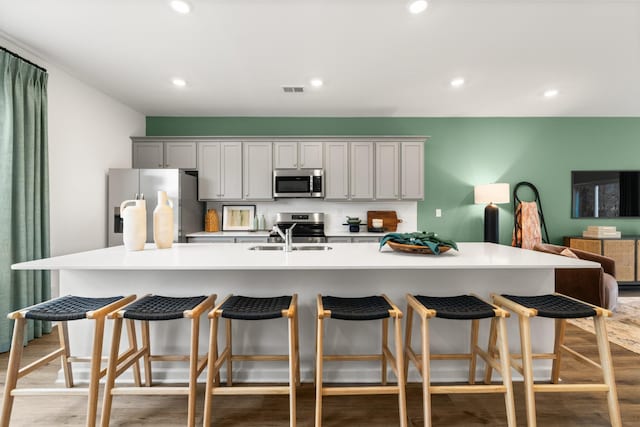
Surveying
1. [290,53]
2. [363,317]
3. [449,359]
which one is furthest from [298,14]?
[449,359]

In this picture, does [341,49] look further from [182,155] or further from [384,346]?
[182,155]

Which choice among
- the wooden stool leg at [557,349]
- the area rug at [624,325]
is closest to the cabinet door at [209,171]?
the wooden stool leg at [557,349]

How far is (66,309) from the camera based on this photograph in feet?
5.30

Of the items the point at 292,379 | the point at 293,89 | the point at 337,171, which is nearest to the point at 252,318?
the point at 292,379

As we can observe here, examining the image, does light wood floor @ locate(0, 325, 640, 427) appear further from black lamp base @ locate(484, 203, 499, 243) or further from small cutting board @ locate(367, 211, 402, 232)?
small cutting board @ locate(367, 211, 402, 232)

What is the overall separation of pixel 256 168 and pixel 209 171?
2.14 feet

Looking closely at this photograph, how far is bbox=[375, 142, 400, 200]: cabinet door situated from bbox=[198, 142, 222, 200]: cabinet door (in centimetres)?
221

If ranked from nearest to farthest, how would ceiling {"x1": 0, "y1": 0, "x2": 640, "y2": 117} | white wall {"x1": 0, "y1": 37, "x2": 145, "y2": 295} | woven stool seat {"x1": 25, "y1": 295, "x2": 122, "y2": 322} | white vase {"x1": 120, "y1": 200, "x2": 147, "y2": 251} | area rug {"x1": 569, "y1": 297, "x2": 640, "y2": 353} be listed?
1. woven stool seat {"x1": 25, "y1": 295, "x2": 122, "y2": 322}
2. white vase {"x1": 120, "y1": 200, "x2": 147, "y2": 251}
3. ceiling {"x1": 0, "y1": 0, "x2": 640, "y2": 117}
4. area rug {"x1": 569, "y1": 297, "x2": 640, "y2": 353}
5. white wall {"x1": 0, "y1": 37, "x2": 145, "y2": 295}

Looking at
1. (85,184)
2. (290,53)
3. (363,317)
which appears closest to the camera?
(363,317)

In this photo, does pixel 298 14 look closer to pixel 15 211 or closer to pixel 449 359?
pixel 449 359

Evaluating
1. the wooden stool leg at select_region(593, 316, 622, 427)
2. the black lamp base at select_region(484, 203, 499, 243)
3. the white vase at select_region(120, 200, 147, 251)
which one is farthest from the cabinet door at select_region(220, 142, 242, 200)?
the wooden stool leg at select_region(593, 316, 622, 427)

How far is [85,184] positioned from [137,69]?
1.42 meters

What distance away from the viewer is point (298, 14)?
241 centimetres

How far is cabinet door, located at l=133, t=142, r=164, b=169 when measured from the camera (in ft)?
14.7
